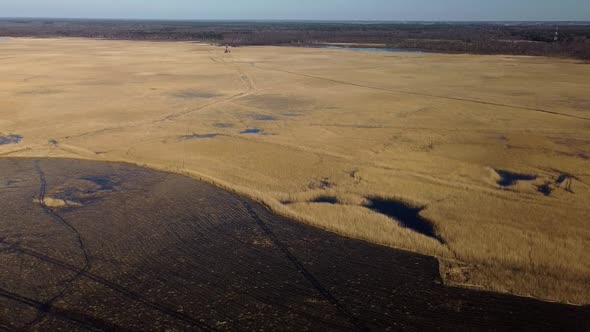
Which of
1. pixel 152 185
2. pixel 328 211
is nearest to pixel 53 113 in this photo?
pixel 152 185

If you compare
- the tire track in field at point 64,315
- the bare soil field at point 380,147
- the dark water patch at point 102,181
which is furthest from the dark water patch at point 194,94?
the tire track in field at point 64,315

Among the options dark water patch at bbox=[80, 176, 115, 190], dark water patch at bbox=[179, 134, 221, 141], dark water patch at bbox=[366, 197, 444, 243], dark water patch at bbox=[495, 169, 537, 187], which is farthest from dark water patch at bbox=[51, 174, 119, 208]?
dark water patch at bbox=[495, 169, 537, 187]

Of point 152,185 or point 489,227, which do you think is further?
point 152,185

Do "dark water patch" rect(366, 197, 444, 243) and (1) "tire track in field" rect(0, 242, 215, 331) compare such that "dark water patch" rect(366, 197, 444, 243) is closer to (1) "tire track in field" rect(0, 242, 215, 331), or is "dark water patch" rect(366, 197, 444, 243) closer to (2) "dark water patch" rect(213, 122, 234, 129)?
(1) "tire track in field" rect(0, 242, 215, 331)

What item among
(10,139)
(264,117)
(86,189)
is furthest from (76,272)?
(264,117)

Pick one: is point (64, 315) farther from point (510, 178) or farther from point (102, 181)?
point (510, 178)

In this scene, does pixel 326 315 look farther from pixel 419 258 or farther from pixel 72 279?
pixel 72 279
